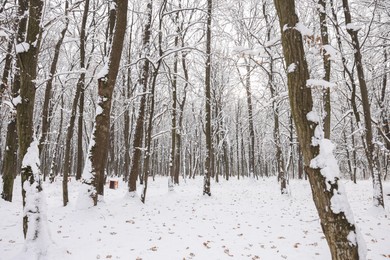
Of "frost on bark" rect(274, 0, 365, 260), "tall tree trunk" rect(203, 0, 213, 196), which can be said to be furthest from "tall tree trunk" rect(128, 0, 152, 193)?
"frost on bark" rect(274, 0, 365, 260)

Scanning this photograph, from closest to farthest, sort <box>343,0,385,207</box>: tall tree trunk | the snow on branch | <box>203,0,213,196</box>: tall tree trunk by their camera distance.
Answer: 1. the snow on branch
2. <box>343,0,385,207</box>: tall tree trunk
3. <box>203,0,213,196</box>: tall tree trunk

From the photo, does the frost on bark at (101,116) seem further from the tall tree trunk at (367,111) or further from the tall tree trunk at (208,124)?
the tall tree trunk at (367,111)

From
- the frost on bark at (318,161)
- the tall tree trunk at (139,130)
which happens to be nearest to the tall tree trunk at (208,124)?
the tall tree trunk at (139,130)

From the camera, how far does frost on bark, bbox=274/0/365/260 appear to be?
10.6ft

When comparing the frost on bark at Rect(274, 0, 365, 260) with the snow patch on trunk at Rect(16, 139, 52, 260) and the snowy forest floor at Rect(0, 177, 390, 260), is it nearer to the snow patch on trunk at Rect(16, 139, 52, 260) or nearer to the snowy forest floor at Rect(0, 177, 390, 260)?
the snowy forest floor at Rect(0, 177, 390, 260)

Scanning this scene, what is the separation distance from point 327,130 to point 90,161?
8.04m

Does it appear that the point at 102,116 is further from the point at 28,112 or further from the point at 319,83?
the point at 319,83

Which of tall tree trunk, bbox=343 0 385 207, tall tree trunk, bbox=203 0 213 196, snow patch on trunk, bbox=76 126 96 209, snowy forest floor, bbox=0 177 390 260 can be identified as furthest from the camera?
tall tree trunk, bbox=203 0 213 196

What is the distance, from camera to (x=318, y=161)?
11.3ft

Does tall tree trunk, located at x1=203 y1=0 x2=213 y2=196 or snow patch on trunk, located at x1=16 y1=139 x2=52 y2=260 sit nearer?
snow patch on trunk, located at x1=16 y1=139 x2=52 y2=260

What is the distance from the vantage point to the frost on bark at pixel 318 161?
3227 millimetres

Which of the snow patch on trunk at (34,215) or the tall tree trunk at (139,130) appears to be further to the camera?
the tall tree trunk at (139,130)

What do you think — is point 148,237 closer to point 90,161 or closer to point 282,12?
point 90,161

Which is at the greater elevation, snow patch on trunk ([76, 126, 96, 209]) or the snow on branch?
the snow on branch
